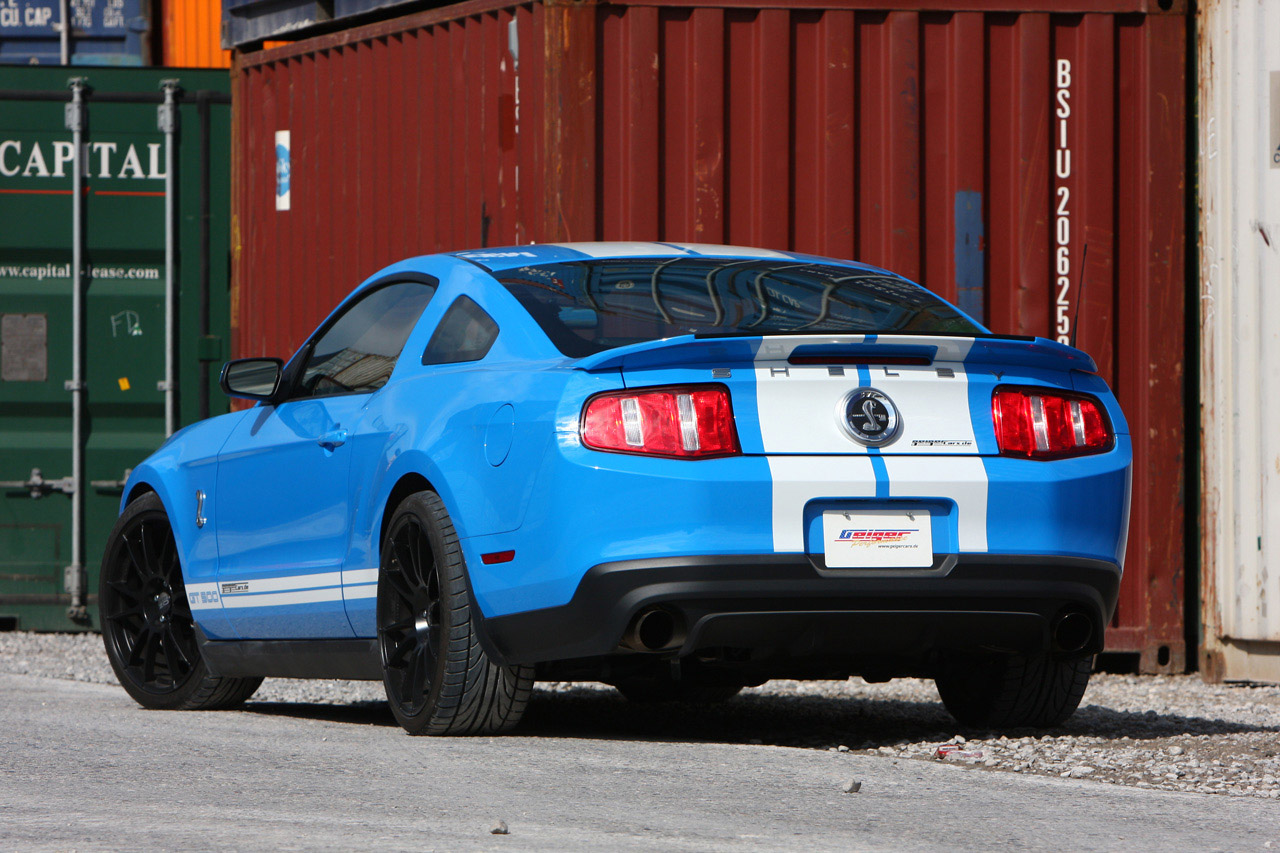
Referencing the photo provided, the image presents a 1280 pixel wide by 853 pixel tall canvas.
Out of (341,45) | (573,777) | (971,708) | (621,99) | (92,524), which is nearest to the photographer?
(573,777)

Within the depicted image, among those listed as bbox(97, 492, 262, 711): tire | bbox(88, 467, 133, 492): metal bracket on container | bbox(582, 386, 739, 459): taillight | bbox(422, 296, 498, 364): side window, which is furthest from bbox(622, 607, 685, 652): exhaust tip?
bbox(88, 467, 133, 492): metal bracket on container

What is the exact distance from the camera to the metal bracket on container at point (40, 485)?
32.9ft

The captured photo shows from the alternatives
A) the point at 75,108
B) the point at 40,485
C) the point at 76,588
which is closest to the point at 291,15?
the point at 75,108

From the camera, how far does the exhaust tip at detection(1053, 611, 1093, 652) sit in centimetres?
474

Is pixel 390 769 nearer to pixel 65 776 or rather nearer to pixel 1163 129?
pixel 65 776

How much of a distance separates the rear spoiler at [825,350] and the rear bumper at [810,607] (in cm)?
47

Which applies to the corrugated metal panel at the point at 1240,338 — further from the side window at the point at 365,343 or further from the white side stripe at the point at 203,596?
the white side stripe at the point at 203,596

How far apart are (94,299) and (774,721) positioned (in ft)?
18.4

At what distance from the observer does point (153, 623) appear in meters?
6.48

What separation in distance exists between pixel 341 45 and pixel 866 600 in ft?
19.1

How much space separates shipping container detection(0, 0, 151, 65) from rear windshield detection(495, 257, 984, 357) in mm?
7079

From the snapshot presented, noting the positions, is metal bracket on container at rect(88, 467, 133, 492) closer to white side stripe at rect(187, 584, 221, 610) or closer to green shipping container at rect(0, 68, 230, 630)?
green shipping container at rect(0, 68, 230, 630)

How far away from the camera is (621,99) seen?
8.02m

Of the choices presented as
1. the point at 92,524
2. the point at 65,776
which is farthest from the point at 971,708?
the point at 92,524
